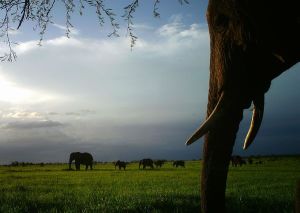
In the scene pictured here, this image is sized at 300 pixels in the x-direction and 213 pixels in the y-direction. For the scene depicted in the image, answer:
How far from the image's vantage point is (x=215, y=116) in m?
4.98

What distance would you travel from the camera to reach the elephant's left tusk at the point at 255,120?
17.4 ft

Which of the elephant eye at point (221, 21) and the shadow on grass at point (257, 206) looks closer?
the elephant eye at point (221, 21)

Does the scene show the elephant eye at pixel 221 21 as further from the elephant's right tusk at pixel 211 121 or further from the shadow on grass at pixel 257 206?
the shadow on grass at pixel 257 206

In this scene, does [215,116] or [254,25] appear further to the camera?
[215,116]

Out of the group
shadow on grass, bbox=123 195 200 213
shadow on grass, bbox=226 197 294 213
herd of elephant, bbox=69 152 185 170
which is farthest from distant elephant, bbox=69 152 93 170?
shadow on grass, bbox=123 195 200 213

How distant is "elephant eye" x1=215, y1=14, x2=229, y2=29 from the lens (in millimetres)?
5027

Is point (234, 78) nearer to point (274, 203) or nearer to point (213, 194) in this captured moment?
point (213, 194)

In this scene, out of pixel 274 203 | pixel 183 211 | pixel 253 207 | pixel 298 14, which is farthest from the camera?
pixel 274 203

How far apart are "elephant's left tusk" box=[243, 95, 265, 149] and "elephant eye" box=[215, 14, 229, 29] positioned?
2.95 feet

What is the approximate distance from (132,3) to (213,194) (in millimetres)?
5752

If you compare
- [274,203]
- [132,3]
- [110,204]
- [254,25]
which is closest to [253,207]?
[274,203]

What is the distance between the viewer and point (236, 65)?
500 cm

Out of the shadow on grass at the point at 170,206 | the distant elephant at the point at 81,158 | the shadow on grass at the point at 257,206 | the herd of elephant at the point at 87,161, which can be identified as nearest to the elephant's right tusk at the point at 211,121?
the shadow on grass at the point at 170,206

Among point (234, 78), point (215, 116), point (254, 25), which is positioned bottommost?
point (215, 116)
